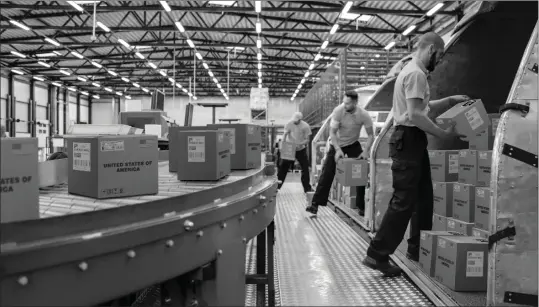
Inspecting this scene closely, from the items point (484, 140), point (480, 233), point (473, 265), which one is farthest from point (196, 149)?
point (484, 140)

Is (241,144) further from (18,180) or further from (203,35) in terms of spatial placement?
(203,35)

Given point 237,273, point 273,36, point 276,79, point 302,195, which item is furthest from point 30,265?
point 276,79

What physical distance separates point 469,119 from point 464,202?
2.24ft

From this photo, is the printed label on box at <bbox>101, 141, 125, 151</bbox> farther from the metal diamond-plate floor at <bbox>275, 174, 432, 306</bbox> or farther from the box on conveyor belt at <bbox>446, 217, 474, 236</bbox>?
the box on conveyor belt at <bbox>446, 217, 474, 236</bbox>

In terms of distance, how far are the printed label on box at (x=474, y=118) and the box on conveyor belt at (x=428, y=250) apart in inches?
30.4

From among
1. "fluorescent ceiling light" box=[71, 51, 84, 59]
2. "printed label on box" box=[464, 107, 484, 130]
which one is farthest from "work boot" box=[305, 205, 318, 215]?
"fluorescent ceiling light" box=[71, 51, 84, 59]

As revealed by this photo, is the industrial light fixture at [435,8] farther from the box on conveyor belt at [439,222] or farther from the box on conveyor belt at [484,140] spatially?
the box on conveyor belt at [439,222]

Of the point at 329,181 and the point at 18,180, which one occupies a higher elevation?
the point at 18,180

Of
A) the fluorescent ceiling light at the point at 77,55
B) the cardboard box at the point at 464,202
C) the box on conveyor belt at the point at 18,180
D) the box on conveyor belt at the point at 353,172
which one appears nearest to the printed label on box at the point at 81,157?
the box on conveyor belt at the point at 18,180

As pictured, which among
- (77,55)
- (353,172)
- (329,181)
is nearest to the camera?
(353,172)

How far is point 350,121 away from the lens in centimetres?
551

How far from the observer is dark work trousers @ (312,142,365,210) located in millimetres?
5465

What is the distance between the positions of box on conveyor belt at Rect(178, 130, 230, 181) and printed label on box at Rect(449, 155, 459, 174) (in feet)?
8.18

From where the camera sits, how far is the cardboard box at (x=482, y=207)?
3076mm
